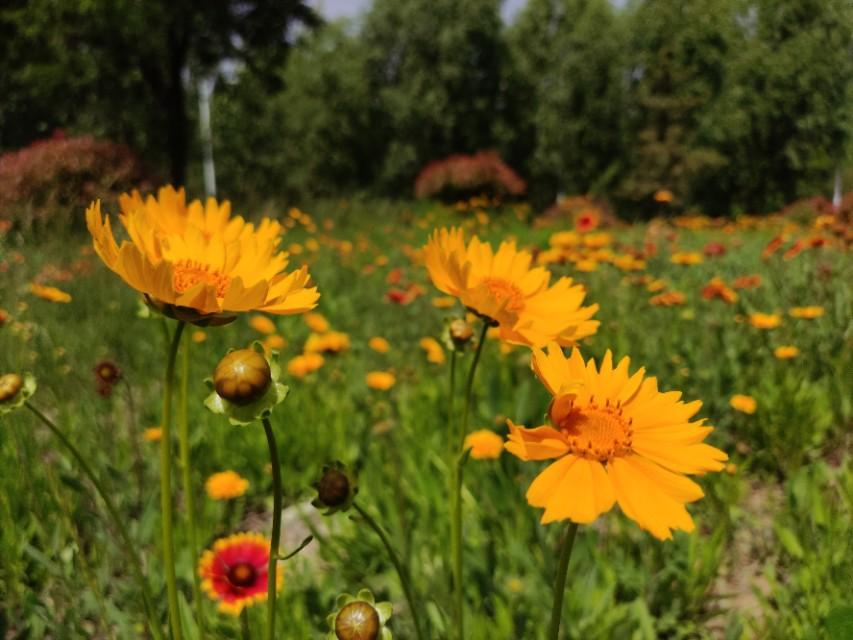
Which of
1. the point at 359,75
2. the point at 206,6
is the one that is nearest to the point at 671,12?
the point at 359,75

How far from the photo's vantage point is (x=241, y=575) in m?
0.93

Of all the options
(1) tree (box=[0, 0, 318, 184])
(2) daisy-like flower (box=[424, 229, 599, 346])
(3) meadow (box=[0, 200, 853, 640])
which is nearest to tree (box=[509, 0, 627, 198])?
(1) tree (box=[0, 0, 318, 184])

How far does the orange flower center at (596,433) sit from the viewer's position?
52cm

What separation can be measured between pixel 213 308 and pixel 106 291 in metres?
2.99

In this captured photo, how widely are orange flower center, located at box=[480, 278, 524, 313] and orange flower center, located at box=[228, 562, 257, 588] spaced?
51cm

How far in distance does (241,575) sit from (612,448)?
24.1 inches

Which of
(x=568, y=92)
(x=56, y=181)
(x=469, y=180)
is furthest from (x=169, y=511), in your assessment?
(x=568, y=92)

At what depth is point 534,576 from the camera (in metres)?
1.17

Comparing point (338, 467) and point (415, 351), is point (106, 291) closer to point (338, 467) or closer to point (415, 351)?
point (415, 351)

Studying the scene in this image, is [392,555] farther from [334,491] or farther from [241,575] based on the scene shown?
[241,575]

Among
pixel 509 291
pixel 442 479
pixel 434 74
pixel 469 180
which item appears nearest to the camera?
pixel 509 291

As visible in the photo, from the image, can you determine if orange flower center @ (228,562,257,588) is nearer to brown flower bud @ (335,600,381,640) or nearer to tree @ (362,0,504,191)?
brown flower bud @ (335,600,381,640)

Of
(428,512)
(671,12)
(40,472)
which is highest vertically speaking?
(671,12)

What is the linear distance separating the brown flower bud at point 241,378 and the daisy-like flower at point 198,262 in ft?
0.14
